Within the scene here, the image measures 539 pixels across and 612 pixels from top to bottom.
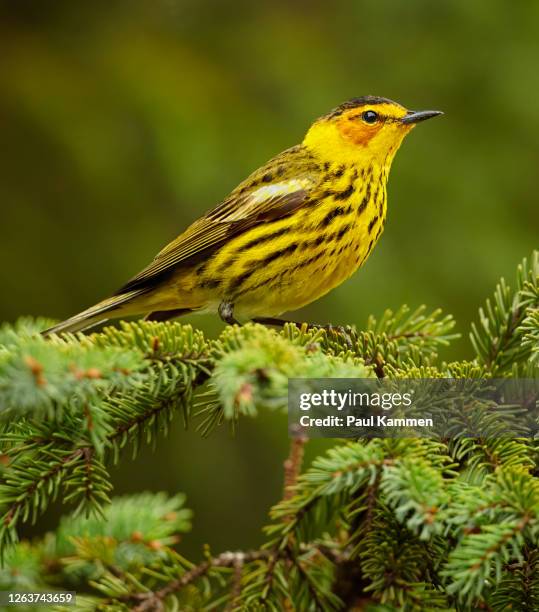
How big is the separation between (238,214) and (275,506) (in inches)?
67.1

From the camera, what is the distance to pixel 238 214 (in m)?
3.10

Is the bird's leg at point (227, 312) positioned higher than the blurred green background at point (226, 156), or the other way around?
the blurred green background at point (226, 156)

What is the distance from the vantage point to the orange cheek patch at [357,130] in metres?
3.16

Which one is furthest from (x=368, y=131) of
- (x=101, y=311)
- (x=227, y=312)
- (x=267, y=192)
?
(x=101, y=311)

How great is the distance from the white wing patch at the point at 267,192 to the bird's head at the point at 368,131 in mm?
209

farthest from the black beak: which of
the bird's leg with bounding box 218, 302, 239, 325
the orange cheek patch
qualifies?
the bird's leg with bounding box 218, 302, 239, 325

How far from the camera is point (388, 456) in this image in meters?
1.52

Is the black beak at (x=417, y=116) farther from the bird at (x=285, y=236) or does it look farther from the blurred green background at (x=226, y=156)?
the blurred green background at (x=226, y=156)

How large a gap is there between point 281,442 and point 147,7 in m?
2.20

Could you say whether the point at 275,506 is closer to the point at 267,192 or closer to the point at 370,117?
the point at 267,192

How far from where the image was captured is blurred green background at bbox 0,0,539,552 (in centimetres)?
345

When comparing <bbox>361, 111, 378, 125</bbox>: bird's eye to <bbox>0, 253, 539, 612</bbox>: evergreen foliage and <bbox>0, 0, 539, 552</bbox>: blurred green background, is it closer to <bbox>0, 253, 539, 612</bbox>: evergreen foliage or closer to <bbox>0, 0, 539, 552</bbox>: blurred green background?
<bbox>0, 0, 539, 552</bbox>: blurred green background

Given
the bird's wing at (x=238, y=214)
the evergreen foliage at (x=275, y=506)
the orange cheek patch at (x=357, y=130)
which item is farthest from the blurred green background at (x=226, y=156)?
the evergreen foliage at (x=275, y=506)

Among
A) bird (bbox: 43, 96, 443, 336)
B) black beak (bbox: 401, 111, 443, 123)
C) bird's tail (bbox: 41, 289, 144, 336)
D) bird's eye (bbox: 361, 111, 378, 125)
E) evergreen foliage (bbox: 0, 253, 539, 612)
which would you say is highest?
bird's eye (bbox: 361, 111, 378, 125)
